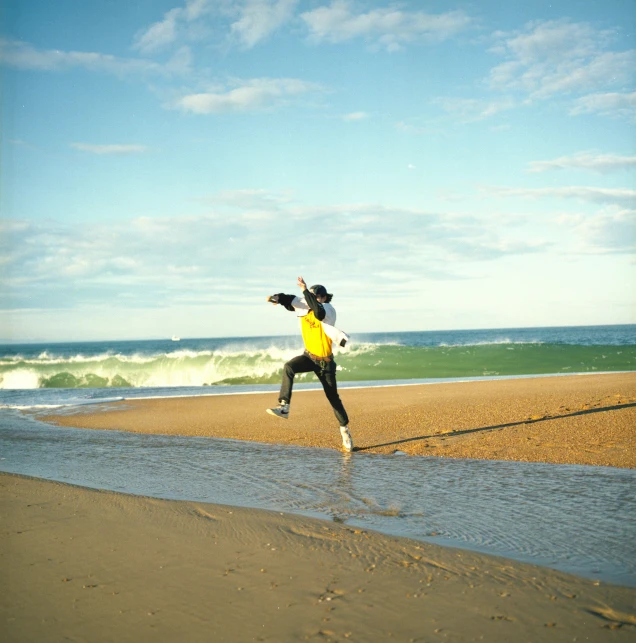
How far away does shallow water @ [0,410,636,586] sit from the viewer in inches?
184

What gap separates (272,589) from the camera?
12.4 feet

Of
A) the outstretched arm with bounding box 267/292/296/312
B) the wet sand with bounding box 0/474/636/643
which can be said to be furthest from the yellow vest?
the wet sand with bounding box 0/474/636/643

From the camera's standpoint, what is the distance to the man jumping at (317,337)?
342 inches

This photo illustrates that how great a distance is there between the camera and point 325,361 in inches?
352

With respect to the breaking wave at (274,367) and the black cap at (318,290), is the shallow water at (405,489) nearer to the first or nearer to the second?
the black cap at (318,290)

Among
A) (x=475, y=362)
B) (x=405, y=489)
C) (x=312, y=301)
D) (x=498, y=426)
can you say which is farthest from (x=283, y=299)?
(x=475, y=362)

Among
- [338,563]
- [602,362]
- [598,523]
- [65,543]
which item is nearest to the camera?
[338,563]

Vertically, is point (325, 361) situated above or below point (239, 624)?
above

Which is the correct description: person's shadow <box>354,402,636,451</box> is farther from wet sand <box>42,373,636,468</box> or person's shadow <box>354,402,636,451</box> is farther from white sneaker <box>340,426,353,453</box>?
white sneaker <box>340,426,353,453</box>

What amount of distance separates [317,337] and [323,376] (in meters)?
0.54

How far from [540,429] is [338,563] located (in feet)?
21.3

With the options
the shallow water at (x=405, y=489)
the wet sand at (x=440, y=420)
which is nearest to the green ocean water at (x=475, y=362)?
the wet sand at (x=440, y=420)

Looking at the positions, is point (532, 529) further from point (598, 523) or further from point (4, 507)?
point (4, 507)

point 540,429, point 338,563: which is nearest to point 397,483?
point 338,563
